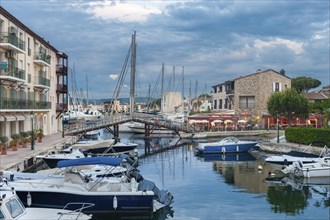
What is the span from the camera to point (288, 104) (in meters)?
74.1

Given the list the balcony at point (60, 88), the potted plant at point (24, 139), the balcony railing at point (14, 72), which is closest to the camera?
the balcony railing at point (14, 72)

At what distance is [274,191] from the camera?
29.7 meters

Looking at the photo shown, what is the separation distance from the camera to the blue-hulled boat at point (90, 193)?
70.0 ft

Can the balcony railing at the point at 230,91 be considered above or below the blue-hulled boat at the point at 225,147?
above

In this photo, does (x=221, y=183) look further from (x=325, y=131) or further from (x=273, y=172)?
(x=325, y=131)

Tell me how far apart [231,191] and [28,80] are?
32.3 m

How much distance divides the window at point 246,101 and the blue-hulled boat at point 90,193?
218 feet

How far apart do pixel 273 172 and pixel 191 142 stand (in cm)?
3253

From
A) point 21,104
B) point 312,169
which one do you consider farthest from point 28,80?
point 312,169

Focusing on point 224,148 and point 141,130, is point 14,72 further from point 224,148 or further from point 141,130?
point 141,130

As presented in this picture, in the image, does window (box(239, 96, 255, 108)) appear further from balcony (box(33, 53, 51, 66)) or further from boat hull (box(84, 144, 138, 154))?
boat hull (box(84, 144, 138, 154))

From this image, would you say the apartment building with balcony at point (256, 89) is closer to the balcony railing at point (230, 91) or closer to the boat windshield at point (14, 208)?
the balcony railing at point (230, 91)

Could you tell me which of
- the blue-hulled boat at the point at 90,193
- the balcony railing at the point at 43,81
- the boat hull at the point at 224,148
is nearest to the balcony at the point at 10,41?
the balcony railing at the point at 43,81

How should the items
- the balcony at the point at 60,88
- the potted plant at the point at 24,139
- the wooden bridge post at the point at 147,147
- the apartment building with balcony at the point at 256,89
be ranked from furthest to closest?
1. the apartment building with balcony at the point at 256,89
2. the balcony at the point at 60,88
3. the wooden bridge post at the point at 147,147
4. the potted plant at the point at 24,139
